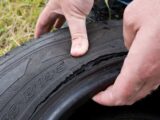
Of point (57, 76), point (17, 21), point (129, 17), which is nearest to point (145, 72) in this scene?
point (129, 17)

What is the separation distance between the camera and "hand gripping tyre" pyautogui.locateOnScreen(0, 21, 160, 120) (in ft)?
4.45

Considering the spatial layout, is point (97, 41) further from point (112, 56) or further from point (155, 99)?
point (155, 99)

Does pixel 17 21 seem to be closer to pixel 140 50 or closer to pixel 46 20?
pixel 46 20

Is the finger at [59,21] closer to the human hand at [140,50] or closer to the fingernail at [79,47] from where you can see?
the fingernail at [79,47]

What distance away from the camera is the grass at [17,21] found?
2543mm

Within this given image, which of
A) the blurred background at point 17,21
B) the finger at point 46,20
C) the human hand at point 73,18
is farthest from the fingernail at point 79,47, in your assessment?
the blurred background at point 17,21

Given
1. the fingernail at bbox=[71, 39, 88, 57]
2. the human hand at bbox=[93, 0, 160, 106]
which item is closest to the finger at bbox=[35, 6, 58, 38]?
the fingernail at bbox=[71, 39, 88, 57]

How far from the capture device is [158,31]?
1.13 m

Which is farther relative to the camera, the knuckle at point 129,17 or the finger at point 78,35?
the finger at point 78,35

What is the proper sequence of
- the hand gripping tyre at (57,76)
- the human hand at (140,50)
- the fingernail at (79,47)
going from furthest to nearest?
1. the fingernail at (79,47)
2. the hand gripping tyre at (57,76)
3. the human hand at (140,50)

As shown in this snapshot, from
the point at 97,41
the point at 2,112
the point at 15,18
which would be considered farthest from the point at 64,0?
the point at 15,18

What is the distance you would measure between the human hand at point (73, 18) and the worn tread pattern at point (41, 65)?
28mm

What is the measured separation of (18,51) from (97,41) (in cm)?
28

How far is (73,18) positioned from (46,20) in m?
0.19
